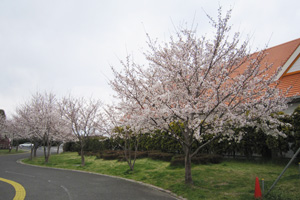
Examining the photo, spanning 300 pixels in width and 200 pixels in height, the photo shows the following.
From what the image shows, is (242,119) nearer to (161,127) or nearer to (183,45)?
(161,127)

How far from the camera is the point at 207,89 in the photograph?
762 cm

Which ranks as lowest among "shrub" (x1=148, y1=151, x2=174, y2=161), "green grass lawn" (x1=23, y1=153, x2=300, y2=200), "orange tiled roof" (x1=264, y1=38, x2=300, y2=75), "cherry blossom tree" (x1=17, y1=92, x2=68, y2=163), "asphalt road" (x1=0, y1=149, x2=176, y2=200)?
"asphalt road" (x1=0, y1=149, x2=176, y2=200)

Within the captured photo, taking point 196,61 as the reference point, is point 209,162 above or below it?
below

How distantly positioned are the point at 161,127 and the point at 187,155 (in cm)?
155

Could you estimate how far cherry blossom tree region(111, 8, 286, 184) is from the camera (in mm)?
7129

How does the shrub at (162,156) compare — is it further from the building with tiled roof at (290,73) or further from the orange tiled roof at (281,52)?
the orange tiled roof at (281,52)

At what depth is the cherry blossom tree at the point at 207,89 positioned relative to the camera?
23.4 feet

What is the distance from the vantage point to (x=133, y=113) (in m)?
8.32

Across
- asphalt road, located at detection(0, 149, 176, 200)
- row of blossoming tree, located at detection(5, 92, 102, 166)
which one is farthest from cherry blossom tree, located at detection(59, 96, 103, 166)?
asphalt road, located at detection(0, 149, 176, 200)

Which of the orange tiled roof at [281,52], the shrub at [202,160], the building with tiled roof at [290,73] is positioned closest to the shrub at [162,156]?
the shrub at [202,160]

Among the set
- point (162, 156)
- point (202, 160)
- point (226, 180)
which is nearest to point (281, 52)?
point (202, 160)

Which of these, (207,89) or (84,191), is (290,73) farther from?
(84,191)

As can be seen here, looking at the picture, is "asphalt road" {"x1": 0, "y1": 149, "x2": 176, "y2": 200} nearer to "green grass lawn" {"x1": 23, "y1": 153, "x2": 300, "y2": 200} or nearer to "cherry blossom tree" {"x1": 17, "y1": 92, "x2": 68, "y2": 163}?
"green grass lawn" {"x1": 23, "y1": 153, "x2": 300, "y2": 200}

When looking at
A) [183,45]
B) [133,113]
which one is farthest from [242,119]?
[133,113]
